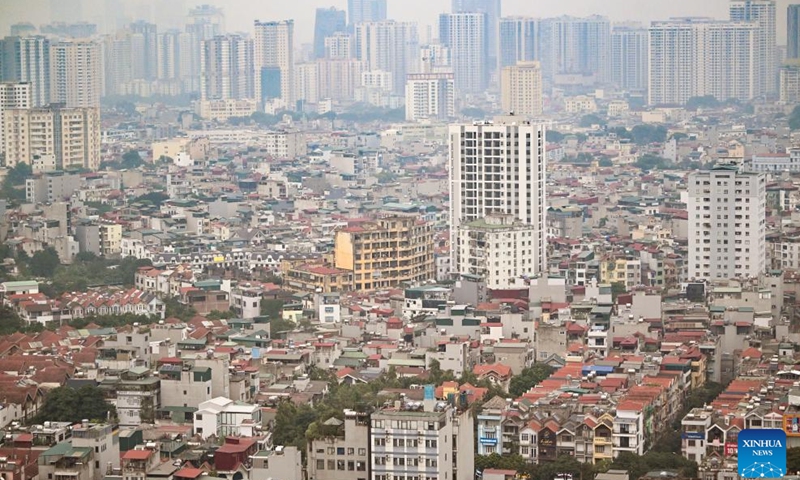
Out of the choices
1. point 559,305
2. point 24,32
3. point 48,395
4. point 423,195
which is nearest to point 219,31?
point 24,32

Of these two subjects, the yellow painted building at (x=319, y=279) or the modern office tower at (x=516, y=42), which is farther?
the modern office tower at (x=516, y=42)

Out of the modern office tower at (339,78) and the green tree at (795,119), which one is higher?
the modern office tower at (339,78)

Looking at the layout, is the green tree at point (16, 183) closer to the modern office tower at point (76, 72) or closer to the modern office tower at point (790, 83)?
the modern office tower at point (76, 72)

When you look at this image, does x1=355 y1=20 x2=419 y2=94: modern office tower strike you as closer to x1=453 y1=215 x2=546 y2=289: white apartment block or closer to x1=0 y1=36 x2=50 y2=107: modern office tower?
x1=0 y1=36 x2=50 y2=107: modern office tower

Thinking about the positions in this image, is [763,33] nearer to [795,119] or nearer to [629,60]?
[795,119]

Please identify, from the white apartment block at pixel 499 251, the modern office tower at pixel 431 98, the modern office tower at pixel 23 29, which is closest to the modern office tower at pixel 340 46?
the modern office tower at pixel 431 98

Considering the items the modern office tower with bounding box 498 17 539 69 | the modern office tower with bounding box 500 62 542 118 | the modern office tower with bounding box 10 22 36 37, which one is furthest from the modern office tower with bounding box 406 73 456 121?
the modern office tower with bounding box 10 22 36 37

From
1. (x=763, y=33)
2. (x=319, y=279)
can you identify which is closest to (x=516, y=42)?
(x=763, y=33)

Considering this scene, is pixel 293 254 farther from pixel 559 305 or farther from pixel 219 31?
pixel 219 31
